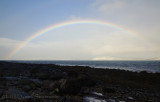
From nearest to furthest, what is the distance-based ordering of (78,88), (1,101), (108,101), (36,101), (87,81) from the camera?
(1,101)
(36,101)
(108,101)
(78,88)
(87,81)

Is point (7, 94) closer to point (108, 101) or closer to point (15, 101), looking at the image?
point (15, 101)

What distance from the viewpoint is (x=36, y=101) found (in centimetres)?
725

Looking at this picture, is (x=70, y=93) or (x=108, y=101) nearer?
(x=108, y=101)

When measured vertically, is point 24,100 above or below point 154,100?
above

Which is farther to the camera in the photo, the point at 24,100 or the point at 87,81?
the point at 87,81

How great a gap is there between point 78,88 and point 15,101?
173 inches

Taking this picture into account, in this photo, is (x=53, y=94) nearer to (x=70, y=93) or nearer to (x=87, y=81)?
(x=70, y=93)

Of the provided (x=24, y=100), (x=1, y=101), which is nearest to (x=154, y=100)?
(x=24, y=100)

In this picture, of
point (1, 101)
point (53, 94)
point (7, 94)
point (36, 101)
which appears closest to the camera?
point (1, 101)

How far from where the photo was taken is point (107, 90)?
1079 cm

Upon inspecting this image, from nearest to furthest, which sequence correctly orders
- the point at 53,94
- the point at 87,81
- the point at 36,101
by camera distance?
the point at 36,101 < the point at 53,94 < the point at 87,81

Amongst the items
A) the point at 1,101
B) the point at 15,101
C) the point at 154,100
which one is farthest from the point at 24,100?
the point at 154,100

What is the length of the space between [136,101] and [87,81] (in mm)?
5367

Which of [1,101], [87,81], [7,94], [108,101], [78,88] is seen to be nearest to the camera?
[1,101]
